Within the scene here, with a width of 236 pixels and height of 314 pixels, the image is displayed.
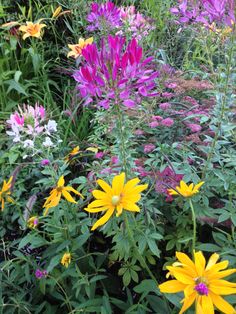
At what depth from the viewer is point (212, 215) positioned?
122 cm

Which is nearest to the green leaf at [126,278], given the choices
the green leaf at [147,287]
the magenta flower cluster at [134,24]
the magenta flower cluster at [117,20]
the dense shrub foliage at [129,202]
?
the dense shrub foliage at [129,202]

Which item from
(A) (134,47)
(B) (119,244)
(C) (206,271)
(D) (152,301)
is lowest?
(D) (152,301)

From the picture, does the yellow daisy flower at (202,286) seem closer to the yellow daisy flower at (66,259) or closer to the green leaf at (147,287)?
the green leaf at (147,287)

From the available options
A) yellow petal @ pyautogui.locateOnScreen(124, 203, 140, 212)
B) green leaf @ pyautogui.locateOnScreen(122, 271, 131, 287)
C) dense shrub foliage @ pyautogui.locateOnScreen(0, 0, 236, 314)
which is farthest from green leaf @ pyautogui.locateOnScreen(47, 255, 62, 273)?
yellow petal @ pyautogui.locateOnScreen(124, 203, 140, 212)

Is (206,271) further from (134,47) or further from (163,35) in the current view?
(163,35)

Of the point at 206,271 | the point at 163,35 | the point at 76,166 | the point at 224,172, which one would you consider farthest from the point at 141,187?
the point at 163,35

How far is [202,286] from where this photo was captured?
2.34ft

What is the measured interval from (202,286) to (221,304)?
0.06m

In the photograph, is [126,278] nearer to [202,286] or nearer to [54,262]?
[54,262]

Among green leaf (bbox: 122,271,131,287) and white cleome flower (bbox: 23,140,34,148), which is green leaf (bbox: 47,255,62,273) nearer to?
green leaf (bbox: 122,271,131,287)

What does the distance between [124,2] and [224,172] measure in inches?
86.7

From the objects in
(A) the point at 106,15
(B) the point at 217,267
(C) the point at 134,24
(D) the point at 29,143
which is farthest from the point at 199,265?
(C) the point at 134,24

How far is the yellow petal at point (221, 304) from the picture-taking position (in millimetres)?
728

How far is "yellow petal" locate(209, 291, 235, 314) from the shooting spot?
73cm
